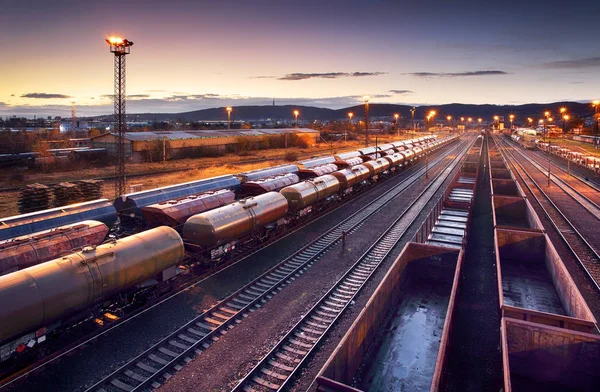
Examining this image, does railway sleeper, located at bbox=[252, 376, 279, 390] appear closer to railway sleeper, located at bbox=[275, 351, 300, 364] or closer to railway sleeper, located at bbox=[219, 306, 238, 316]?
railway sleeper, located at bbox=[275, 351, 300, 364]

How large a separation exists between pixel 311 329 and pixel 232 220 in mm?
7919

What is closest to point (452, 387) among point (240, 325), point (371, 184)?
point (240, 325)

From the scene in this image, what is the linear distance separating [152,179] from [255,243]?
90.2 feet

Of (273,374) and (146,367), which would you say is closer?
(273,374)

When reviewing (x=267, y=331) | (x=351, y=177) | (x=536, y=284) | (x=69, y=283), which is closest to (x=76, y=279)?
(x=69, y=283)

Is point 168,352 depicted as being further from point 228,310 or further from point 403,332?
point 403,332

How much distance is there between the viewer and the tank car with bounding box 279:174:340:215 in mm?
27547

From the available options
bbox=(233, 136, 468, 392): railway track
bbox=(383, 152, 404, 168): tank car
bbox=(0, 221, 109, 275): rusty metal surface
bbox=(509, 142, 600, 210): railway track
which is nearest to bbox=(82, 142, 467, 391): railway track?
bbox=(233, 136, 468, 392): railway track

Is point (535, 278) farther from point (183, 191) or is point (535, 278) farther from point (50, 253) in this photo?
point (50, 253)

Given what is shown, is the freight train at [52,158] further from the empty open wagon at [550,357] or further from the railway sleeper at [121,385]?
the empty open wagon at [550,357]

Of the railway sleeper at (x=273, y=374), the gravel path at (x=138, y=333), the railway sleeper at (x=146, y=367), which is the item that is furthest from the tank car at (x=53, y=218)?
the railway sleeper at (x=273, y=374)

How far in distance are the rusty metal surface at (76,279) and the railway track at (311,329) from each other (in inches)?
238

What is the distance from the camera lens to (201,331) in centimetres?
1480

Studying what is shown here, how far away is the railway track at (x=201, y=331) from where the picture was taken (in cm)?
1210
